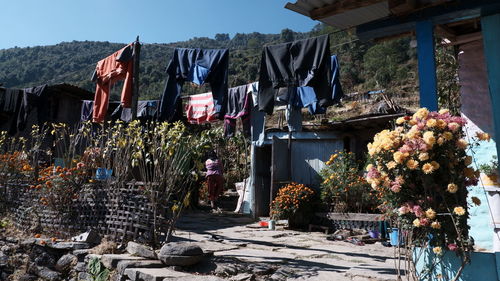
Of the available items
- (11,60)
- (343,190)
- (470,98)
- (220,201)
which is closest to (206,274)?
(470,98)

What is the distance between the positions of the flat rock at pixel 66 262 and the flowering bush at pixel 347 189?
200 inches

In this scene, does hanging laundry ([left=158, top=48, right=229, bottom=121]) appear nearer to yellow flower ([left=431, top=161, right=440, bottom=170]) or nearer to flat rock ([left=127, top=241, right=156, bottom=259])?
flat rock ([left=127, top=241, right=156, bottom=259])

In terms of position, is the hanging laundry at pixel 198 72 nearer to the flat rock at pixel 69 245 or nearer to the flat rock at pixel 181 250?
the flat rock at pixel 69 245

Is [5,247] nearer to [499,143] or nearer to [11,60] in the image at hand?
[499,143]

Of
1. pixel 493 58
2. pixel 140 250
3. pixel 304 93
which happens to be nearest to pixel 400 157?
pixel 493 58

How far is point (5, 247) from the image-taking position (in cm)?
598

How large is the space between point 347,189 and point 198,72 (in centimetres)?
386

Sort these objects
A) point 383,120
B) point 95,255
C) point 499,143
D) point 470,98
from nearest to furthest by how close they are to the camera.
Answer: point 499,143, point 95,255, point 470,98, point 383,120

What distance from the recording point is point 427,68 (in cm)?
364

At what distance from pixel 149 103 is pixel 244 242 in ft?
23.2

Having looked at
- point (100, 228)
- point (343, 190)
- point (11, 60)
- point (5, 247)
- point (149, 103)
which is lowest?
point (5, 247)

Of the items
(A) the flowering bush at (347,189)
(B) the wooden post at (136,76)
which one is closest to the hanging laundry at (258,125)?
(A) the flowering bush at (347,189)

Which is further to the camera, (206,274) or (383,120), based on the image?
(383,120)

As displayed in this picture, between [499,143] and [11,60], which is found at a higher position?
[11,60]
